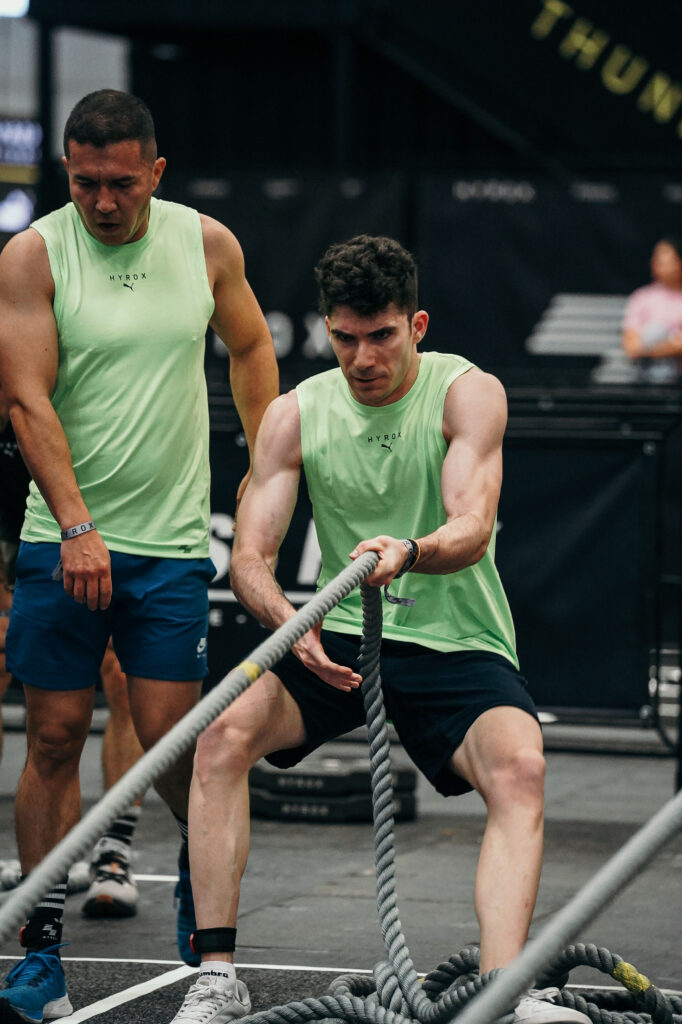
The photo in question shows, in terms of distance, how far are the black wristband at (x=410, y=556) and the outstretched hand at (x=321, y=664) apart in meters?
0.24

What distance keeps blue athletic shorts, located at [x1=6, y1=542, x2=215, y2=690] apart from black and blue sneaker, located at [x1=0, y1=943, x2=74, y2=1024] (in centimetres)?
64

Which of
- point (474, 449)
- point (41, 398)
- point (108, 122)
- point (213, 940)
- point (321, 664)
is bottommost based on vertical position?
point (213, 940)

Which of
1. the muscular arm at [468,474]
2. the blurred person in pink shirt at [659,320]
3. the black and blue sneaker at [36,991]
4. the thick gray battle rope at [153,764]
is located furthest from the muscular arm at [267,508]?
the blurred person in pink shirt at [659,320]

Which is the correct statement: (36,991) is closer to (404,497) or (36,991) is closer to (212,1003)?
(212,1003)

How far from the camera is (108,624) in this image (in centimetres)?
→ 459

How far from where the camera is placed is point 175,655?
4539 millimetres

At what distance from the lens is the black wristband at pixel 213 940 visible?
4020mm

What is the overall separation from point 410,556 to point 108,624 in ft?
3.30

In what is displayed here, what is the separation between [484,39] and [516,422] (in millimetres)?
5842

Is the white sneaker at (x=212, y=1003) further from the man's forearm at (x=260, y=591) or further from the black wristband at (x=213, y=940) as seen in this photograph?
the man's forearm at (x=260, y=591)

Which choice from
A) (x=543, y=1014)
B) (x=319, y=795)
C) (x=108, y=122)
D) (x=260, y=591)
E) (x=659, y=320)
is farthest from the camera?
(x=659, y=320)

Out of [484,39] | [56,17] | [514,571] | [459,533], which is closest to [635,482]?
[514,571]

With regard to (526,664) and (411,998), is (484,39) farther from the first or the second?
(411,998)

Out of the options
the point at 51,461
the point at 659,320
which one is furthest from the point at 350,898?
the point at 659,320
